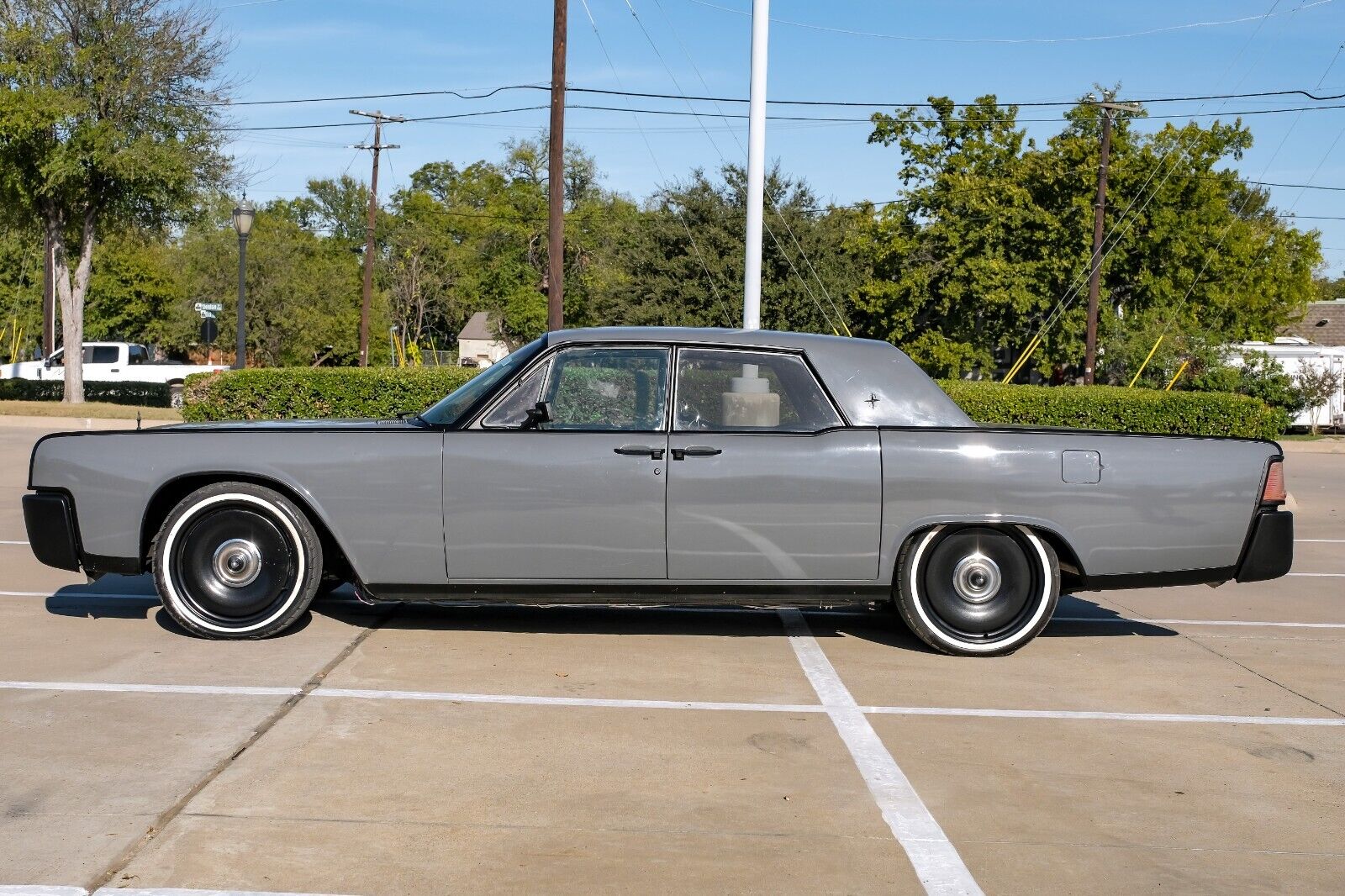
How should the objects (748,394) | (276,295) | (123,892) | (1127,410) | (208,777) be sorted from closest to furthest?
(123,892), (208,777), (748,394), (1127,410), (276,295)

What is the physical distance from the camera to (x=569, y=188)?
294ft

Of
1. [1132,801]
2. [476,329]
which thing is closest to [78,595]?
[1132,801]

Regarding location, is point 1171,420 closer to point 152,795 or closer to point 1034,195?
point 152,795

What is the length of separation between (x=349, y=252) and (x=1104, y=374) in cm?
8712

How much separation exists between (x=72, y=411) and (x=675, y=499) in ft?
94.2

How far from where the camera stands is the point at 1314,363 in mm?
38562

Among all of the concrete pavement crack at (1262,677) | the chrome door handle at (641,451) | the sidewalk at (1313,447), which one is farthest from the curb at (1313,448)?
the chrome door handle at (641,451)

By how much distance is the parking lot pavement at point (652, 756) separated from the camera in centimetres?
387

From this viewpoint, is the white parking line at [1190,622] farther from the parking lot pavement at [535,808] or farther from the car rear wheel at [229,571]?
the car rear wheel at [229,571]

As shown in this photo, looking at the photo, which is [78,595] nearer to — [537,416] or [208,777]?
[537,416]

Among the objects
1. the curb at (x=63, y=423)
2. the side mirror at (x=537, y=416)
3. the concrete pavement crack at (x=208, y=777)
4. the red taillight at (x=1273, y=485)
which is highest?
the side mirror at (x=537, y=416)

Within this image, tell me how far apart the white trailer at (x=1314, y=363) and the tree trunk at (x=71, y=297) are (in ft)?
99.5

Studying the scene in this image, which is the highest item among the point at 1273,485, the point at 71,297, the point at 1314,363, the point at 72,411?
the point at 71,297

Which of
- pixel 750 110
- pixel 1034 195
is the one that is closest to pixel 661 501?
pixel 750 110
